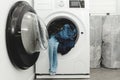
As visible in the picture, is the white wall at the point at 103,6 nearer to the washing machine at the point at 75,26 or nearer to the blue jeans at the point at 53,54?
the washing machine at the point at 75,26

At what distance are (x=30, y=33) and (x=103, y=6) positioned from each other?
5.33 ft

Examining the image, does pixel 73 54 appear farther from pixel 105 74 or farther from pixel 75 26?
pixel 105 74

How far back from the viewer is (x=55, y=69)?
2062 millimetres

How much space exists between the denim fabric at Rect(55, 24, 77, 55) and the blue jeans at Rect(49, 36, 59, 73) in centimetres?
6

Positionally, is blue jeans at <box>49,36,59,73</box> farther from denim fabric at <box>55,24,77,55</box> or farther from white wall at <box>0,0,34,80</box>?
white wall at <box>0,0,34,80</box>

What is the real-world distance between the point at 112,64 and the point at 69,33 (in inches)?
35.0

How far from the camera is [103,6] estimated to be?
113 inches

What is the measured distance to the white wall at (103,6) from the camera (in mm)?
2859

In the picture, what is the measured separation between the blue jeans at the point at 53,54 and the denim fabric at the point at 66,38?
0.06 m

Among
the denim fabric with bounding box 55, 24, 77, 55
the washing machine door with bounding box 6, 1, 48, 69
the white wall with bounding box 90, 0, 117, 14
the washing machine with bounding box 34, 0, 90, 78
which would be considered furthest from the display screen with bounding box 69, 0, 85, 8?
the white wall with bounding box 90, 0, 117, 14

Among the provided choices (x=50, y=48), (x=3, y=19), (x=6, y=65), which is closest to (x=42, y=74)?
(x=50, y=48)

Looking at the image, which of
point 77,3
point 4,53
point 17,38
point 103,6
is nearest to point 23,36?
point 17,38

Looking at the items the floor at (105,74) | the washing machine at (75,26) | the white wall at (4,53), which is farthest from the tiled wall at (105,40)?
the white wall at (4,53)

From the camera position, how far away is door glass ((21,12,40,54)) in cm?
150
